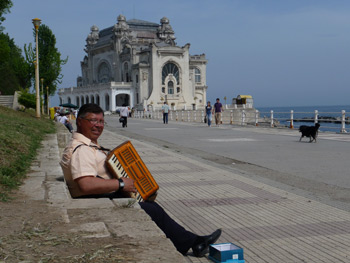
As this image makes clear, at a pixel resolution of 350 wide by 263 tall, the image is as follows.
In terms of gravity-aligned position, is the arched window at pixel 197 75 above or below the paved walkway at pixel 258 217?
above

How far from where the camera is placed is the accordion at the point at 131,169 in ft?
14.8

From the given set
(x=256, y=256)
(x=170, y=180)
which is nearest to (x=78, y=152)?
(x=256, y=256)

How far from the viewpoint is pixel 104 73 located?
11206 centimetres

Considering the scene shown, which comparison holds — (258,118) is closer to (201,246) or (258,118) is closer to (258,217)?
(258,217)

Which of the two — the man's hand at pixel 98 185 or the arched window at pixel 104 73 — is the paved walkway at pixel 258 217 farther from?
the arched window at pixel 104 73

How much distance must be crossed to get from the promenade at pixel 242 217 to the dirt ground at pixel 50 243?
0.12m

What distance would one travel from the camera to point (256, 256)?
4297 millimetres

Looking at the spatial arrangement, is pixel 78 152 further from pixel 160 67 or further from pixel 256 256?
pixel 160 67

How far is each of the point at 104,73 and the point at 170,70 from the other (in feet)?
75.2

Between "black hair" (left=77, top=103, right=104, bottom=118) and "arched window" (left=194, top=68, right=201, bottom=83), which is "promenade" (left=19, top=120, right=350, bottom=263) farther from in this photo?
"arched window" (left=194, top=68, right=201, bottom=83)

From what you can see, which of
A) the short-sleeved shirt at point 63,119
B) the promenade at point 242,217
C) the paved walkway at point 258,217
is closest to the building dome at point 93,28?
the short-sleeved shirt at point 63,119

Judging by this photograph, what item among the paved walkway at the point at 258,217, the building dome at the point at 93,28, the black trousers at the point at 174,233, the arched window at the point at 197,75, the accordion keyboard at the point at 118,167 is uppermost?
the building dome at the point at 93,28

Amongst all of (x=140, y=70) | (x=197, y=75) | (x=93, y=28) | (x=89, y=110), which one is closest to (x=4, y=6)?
(x=89, y=110)

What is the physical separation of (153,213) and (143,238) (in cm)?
89
